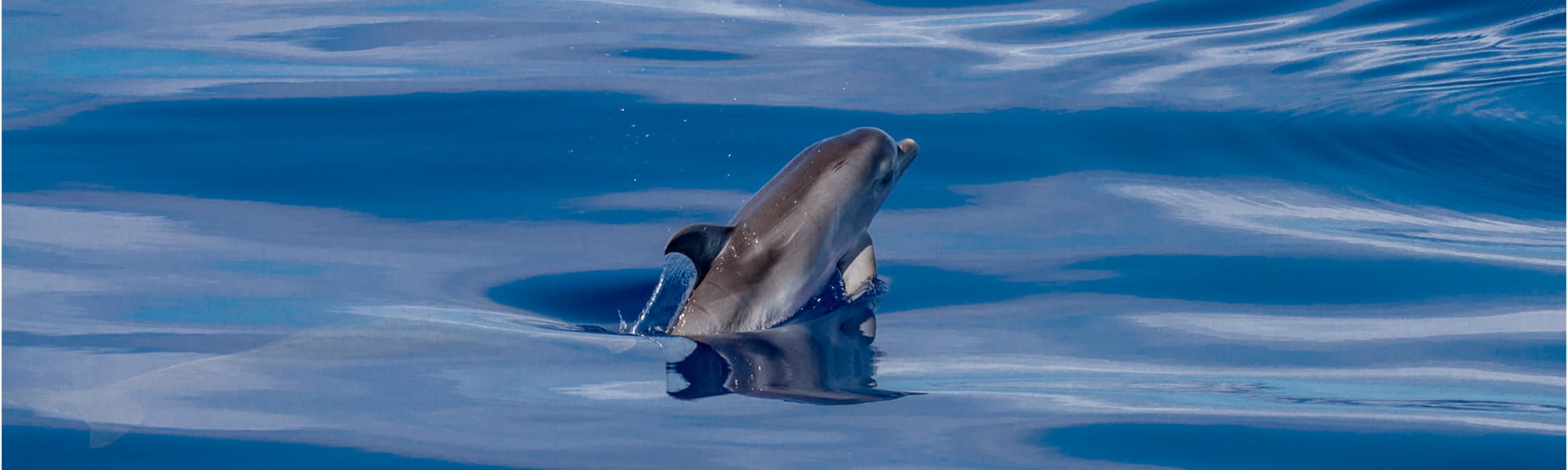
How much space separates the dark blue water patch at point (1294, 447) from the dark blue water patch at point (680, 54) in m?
8.17

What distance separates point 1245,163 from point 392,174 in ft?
16.9

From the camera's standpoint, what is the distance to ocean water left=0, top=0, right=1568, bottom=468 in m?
5.48

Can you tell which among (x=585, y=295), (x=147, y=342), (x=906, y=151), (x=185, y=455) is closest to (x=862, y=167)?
(x=906, y=151)

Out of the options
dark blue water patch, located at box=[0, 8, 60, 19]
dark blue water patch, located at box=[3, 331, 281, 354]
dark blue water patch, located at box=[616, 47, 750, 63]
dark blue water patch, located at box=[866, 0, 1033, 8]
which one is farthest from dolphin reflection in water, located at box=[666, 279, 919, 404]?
dark blue water patch, located at box=[0, 8, 60, 19]

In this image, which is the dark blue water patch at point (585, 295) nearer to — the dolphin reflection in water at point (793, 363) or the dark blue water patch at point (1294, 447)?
the dolphin reflection in water at point (793, 363)

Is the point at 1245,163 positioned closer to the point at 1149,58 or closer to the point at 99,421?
the point at 1149,58

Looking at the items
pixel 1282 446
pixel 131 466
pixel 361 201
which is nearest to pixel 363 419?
pixel 131 466

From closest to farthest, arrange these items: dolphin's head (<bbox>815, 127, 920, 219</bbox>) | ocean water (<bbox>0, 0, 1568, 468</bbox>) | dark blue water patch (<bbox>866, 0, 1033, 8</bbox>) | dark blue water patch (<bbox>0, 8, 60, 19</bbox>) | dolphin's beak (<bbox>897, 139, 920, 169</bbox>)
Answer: ocean water (<bbox>0, 0, 1568, 468</bbox>) < dolphin's head (<bbox>815, 127, 920, 219</bbox>) < dolphin's beak (<bbox>897, 139, 920, 169</bbox>) < dark blue water patch (<bbox>0, 8, 60, 19</bbox>) < dark blue water patch (<bbox>866, 0, 1033, 8</bbox>)

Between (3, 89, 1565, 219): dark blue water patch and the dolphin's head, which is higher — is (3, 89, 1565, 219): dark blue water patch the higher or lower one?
the higher one

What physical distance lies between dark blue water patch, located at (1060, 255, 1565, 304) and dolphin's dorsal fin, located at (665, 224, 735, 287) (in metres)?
1.79

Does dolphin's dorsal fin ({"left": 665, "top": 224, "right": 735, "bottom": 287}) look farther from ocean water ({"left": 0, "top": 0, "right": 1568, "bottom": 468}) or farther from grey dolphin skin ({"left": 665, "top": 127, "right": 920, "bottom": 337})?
ocean water ({"left": 0, "top": 0, "right": 1568, "bottom": 468})

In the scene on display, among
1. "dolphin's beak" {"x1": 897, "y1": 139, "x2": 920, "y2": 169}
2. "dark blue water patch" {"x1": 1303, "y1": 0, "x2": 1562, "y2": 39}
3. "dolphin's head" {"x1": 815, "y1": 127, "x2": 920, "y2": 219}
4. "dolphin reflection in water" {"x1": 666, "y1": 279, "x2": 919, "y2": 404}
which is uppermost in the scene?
"dark blue water patch" {"x1": 1303, "y1": 0, "x2": 1562, "y2": 39}

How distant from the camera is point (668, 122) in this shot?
1091 cm

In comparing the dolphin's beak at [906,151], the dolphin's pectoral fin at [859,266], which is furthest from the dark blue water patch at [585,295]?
the dolphin's beak at [906,151]
